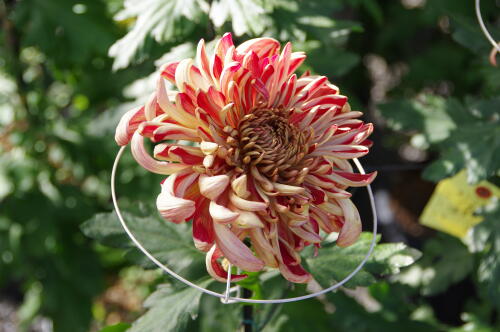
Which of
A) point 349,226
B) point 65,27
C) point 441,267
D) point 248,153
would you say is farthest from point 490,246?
point 65,27

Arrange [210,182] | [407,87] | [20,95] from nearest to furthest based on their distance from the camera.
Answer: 1. [210,182]
2. [20,95]
3. [407,87]

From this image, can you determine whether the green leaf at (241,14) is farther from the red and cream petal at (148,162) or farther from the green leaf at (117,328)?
the green leaf at (117,328)

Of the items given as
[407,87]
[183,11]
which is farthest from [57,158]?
[407,87]

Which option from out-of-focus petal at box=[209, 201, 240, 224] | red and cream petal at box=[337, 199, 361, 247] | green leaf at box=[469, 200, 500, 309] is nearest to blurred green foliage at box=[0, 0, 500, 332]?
green leaf at box=[469, 200, 500, 309]

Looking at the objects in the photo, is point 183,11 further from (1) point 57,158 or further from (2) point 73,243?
(2) point 73,243

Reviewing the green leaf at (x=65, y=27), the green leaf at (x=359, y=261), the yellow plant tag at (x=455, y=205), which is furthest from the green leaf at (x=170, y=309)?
the green leaf at (x=65, y=27)

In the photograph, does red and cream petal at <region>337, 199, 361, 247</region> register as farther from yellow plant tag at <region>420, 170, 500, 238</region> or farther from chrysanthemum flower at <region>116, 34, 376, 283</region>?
yellow plant tag at <region>420, 170, 500, 238</region>

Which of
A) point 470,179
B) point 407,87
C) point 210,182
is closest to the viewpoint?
point 210,182

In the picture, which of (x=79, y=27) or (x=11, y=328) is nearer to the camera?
(x=79, y=27)
